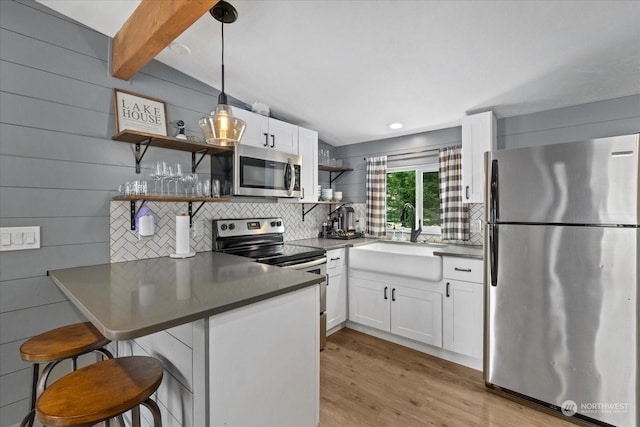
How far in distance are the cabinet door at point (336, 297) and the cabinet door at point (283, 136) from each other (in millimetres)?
1327

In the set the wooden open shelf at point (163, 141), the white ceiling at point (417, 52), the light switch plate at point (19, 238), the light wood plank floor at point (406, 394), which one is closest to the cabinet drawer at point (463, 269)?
the light wood plank floor at point (406, 394)

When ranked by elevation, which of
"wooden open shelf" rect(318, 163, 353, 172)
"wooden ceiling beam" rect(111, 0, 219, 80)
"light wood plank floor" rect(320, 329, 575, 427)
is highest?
"wooden ceiling beam" rect(111, 0, 219, 80)

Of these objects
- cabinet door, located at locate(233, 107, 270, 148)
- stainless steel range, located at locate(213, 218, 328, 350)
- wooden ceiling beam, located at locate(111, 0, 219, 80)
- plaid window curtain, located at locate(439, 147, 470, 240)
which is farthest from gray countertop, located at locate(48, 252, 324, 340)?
plaid window curtain, located at locate(439, 147, 470, 240)

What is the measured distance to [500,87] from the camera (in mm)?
2234

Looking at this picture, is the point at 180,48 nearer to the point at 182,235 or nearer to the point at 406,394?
the point at 182,235

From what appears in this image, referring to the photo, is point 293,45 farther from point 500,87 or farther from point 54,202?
point 54,202

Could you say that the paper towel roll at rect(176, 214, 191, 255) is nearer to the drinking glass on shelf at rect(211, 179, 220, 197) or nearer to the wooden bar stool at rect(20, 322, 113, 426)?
the drinking glass on shelf at rect(211, 179, 220, 197)

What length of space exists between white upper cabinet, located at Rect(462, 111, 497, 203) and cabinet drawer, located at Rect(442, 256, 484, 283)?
0.61 meters

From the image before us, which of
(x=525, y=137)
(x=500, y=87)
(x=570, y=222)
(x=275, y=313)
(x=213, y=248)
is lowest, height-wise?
(x=275, y=313)

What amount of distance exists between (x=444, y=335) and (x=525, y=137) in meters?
1.93

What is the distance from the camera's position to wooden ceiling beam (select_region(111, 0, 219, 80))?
4.51 feet

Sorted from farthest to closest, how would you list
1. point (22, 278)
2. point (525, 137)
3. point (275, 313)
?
point (525, 137)
point (22, 278)
point (275, 313)

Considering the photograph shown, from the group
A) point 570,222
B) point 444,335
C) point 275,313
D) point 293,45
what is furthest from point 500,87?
point 275,313

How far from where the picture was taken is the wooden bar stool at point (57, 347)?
125 centimetres
